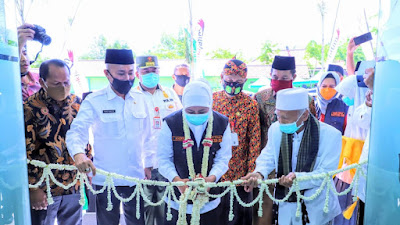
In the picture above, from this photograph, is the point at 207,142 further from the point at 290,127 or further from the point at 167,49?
the point at 167,49

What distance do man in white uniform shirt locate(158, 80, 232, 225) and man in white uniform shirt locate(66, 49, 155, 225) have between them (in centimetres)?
52

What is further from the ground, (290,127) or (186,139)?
(290,127)

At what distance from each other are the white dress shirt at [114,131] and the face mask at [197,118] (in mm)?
723

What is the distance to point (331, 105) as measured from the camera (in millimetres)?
4164

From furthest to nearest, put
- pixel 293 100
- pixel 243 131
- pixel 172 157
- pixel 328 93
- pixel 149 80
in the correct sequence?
pixel 328 93, pixel 149 80, pixel 243 131, pixel 172 157, pixel 293 100

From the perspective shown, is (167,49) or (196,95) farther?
(167,49)

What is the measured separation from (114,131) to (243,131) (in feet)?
4.35

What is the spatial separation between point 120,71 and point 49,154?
1022mm

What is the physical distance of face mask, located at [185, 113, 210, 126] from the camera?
261 cm

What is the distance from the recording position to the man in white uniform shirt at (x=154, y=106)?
3379 millimetres

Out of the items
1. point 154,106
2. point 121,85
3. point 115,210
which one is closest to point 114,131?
point 121,85

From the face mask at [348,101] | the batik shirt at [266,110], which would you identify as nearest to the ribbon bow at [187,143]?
the batik shirt at [266,110]

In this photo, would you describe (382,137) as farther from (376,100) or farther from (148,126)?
(148,126)

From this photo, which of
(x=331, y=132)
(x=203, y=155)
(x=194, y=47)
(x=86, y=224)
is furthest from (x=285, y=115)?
(x=194, y=47)
